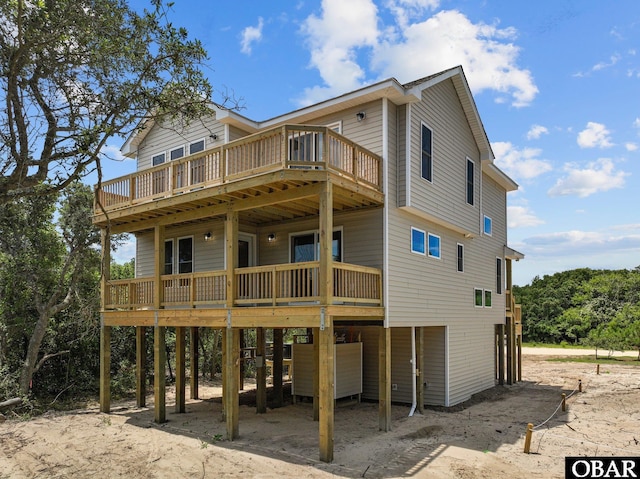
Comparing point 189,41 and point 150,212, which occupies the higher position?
point 189,41

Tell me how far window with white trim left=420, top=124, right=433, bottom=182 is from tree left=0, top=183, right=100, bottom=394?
40.9 ft

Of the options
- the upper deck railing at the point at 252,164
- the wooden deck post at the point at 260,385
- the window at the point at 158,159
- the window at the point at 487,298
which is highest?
the window at the point at 158,159

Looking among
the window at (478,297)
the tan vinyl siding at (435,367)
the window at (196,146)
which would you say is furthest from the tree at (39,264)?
the window at (478,297)

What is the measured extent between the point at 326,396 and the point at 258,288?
10.7 feet

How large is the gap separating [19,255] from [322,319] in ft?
42.0

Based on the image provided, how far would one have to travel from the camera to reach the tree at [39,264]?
59.8 ft

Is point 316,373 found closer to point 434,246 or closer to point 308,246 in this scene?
point 308,246

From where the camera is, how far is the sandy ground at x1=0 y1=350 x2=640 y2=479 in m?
10.5

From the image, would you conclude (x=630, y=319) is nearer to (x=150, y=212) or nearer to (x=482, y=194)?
(x=482, y=194)

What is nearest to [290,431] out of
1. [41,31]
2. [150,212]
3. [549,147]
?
[150,212]

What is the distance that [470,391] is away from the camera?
62.4ft

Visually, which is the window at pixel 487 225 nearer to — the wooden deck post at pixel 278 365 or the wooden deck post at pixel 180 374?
the wooden deck post at pixel 278 365

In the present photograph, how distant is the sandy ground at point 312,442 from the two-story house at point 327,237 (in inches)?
29.3

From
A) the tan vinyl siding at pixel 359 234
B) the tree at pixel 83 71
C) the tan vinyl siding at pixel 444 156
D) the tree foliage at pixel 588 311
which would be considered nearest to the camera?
the tree at pixel 83 71
